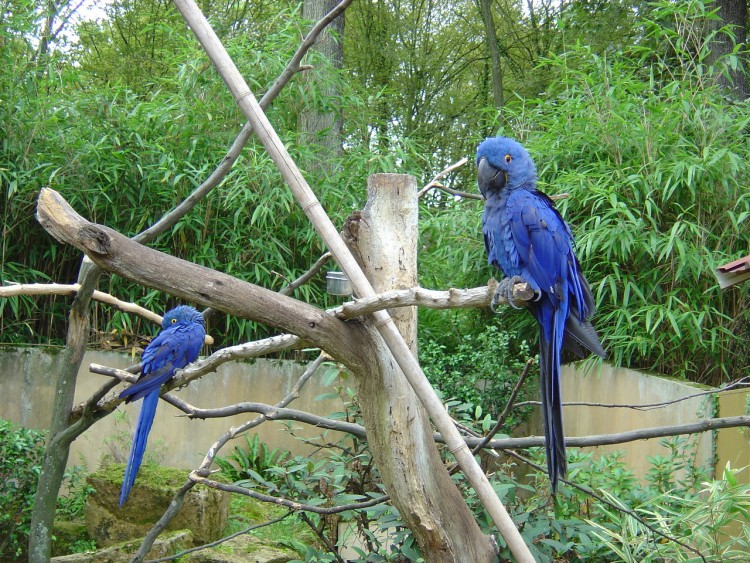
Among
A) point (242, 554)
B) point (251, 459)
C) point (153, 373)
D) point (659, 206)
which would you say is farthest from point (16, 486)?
point (659, 206)

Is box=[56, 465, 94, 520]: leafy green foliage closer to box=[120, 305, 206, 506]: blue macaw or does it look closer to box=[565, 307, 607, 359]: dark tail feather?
box=[120, 305, 206, 506]: blue macaw

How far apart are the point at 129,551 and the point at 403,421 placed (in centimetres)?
211

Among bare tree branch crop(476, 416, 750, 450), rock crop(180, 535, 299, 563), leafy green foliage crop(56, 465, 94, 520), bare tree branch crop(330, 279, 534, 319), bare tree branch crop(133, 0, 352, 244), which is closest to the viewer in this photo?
bare tree branch crop(330, 279, 534, 319)

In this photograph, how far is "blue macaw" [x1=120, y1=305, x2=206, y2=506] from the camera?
200 cm

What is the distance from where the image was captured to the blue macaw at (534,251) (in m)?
1.85

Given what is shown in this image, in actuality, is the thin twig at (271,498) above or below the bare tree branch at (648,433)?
below

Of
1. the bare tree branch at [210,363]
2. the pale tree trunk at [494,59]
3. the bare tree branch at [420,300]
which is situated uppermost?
the pale tree trunk at [494,59]

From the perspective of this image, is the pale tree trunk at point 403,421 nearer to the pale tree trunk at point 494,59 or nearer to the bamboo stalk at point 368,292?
the bamboo stalk at point 368,292

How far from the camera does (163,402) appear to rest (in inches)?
174

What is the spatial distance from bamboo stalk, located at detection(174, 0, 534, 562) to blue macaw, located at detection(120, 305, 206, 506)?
0.71 m

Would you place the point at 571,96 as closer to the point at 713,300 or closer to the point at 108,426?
the point at 713,300

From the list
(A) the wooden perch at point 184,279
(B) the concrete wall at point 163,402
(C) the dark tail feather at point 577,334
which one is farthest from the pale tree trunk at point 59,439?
(B) the concrete wall at point 163,402

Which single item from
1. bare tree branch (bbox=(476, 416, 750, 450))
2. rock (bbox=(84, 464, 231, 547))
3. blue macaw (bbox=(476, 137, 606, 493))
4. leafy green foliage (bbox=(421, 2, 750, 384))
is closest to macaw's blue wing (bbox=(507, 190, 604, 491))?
blue macaw (bbox=(476, 137, 606, 493))

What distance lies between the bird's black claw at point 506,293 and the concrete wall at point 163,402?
2514 mm
